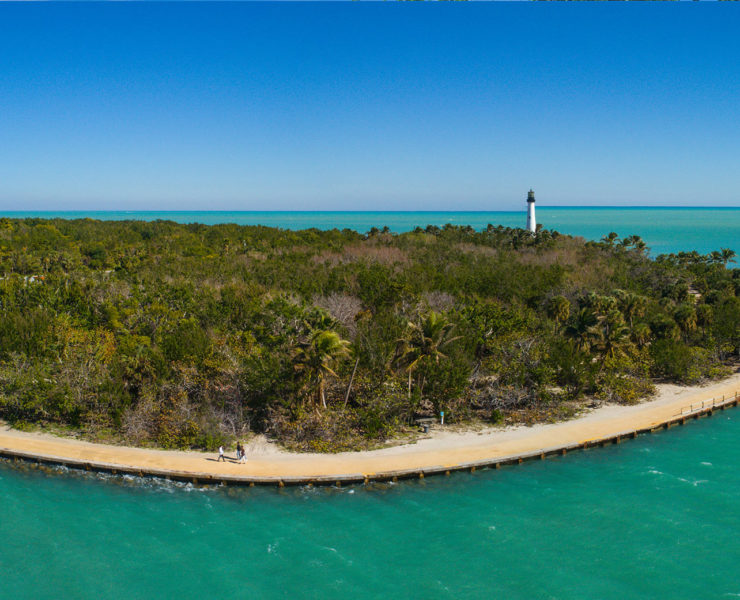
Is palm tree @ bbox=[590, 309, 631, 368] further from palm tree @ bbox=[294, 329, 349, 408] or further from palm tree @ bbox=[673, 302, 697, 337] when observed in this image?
palm tree @ bbox=[294, 329, 349, 408]

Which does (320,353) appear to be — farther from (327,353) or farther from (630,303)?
(630,303)

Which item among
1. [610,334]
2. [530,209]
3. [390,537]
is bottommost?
[390,537]

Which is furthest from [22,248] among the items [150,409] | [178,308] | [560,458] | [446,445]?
[560,458]

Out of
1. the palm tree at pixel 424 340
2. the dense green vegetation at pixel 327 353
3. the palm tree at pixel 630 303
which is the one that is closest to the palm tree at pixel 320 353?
the dense green vegetation at pixel 327 353

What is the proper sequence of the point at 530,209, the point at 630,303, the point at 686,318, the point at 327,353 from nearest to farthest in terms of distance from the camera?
the point at 327,353, the point at 630,303, the point at 686,318, the point at 530,209

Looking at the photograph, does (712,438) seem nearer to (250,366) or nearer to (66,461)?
(250,366)

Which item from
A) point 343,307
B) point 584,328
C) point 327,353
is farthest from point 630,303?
point 327,353
